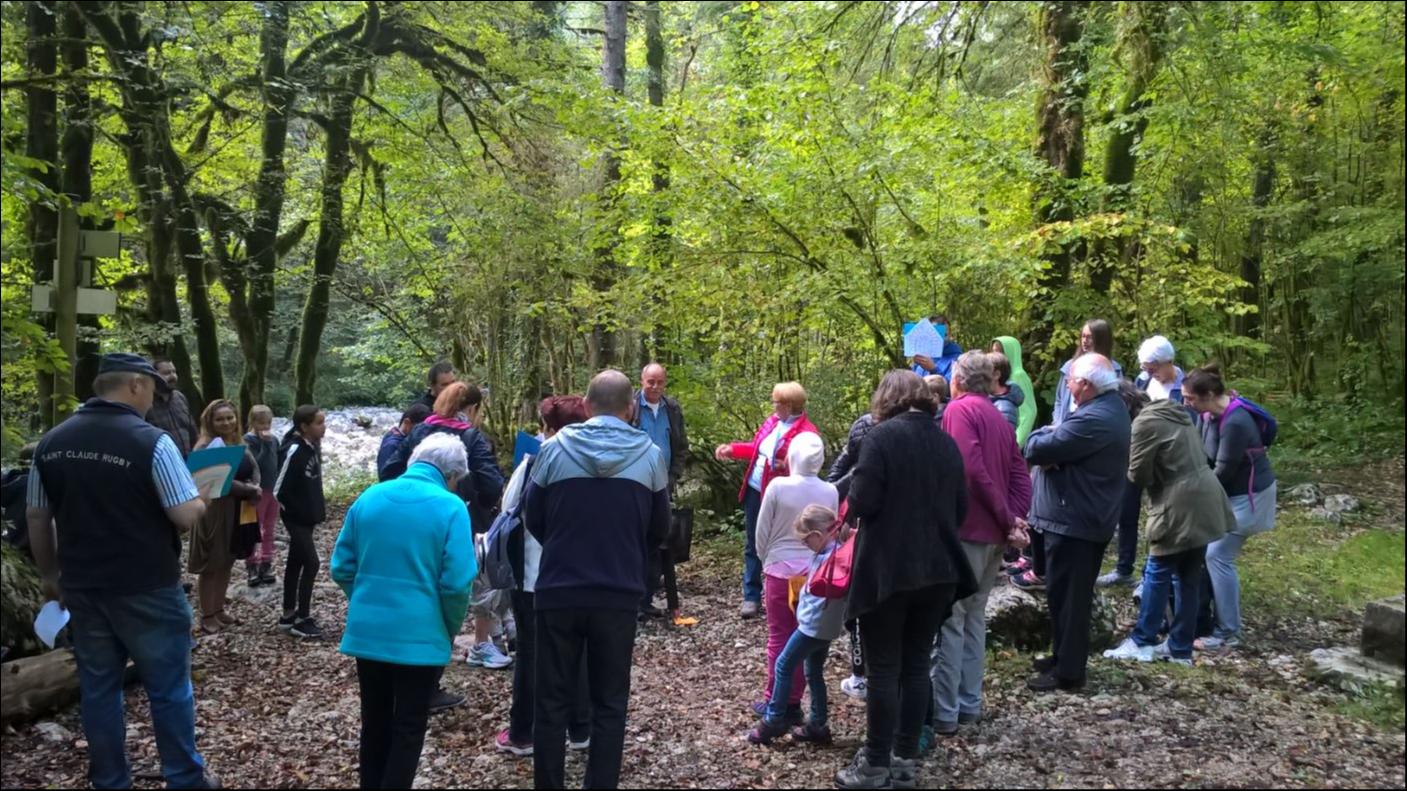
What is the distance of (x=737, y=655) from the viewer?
634 centimetres

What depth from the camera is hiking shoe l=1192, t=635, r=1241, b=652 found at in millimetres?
5785

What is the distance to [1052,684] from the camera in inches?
200

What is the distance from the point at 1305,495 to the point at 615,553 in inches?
336

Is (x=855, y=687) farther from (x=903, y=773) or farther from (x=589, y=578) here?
(x=589, y=578)

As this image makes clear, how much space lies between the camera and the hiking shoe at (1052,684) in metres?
5.06

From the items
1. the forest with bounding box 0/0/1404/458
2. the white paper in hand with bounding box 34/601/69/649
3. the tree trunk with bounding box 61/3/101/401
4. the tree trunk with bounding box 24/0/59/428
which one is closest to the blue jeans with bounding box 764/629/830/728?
the forest with bounding box 0/0/1404/458

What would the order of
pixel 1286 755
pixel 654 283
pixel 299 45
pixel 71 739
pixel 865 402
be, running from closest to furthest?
pixel 1286 755, pixel 71 739, pixel 654 283, pixel 865 402, pixel 299 45

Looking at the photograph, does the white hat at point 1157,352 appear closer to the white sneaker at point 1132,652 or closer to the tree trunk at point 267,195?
the white sneaker at point 1132,652

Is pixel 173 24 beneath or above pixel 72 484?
above

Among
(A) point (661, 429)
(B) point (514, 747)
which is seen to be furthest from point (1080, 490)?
(A) point (661, 429)

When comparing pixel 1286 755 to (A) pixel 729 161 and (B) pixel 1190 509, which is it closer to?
(B) pixel 1190 509

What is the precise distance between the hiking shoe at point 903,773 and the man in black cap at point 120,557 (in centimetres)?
306

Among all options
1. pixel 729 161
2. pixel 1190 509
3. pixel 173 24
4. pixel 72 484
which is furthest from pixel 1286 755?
pixel 173 24

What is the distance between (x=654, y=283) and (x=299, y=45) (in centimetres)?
859
